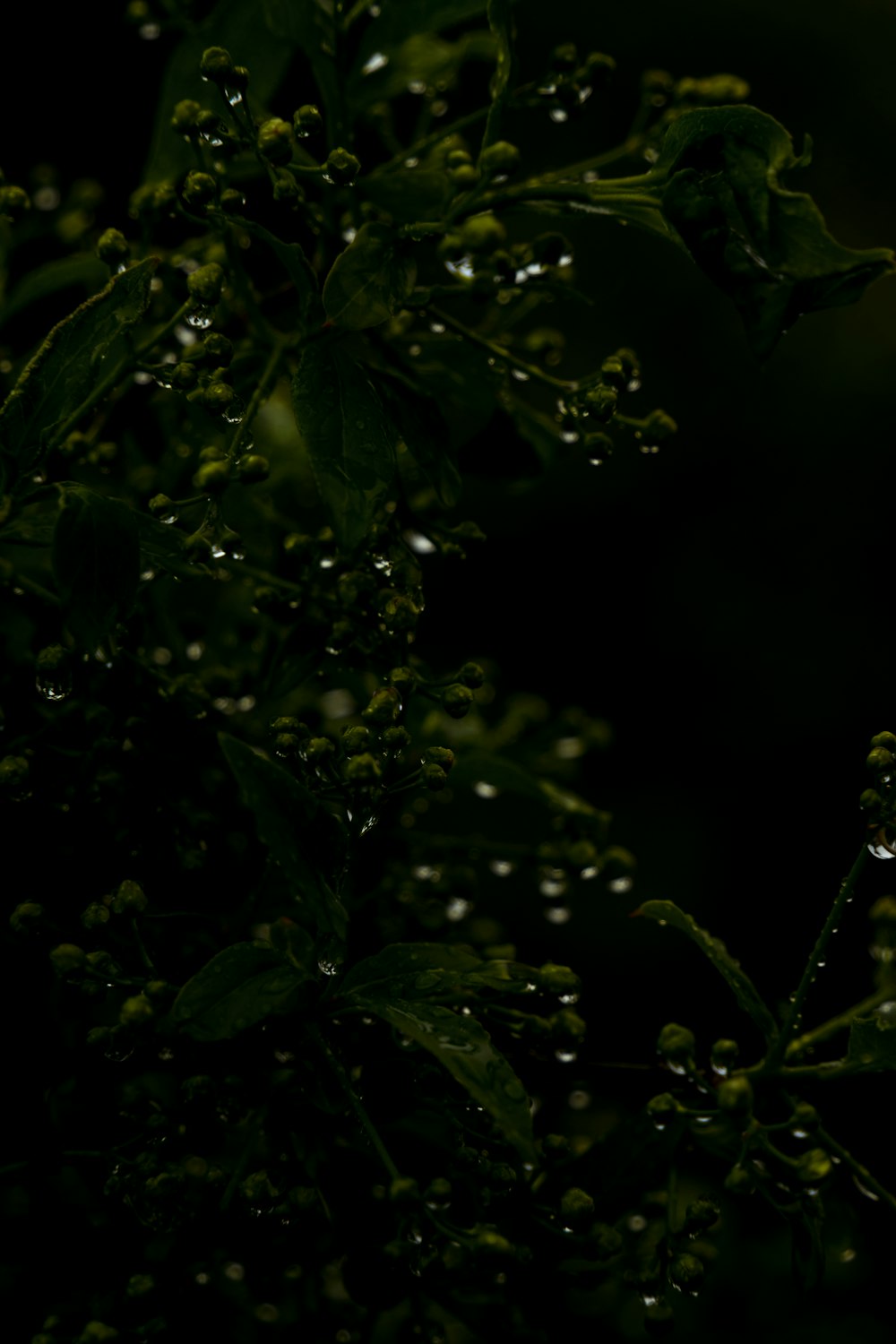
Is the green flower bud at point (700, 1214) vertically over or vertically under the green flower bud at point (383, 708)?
under

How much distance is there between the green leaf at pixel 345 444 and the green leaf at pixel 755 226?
0.17 meters

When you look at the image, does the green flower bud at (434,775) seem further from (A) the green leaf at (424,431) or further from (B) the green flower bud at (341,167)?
(B) the green flower bud at (341,167)

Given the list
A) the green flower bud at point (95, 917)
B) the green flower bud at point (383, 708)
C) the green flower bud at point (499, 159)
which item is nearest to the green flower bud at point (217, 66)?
the green flower bud at point (499, 159)

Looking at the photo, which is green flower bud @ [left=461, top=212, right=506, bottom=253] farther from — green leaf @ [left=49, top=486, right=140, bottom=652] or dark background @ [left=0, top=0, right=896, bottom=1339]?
dark background @ [left=0, top=0, right=896, bottom=1339]

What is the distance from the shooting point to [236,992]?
59 centimetres

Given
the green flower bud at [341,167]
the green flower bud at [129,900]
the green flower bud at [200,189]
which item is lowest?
the green flower bud at [129,900]

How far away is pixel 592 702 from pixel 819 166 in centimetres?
97

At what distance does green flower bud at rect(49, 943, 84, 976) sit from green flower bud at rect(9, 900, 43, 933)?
31mm

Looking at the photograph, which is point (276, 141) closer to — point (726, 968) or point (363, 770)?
point (363, 770)

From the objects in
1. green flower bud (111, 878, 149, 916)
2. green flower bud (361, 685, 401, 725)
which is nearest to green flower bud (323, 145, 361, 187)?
green flower bud (361, 685, 401, 725)

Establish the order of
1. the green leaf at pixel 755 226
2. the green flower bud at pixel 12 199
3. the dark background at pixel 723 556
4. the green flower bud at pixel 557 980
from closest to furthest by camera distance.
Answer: the green leaf at pixel 755 226, the green flower bud at pixel 557 980, the green flower bud at pixel 12 199, the dark background at pixel 723 556

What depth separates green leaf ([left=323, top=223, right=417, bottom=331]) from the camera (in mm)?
592

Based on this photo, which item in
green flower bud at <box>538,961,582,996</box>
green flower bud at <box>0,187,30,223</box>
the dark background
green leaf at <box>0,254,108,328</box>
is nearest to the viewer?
green flower bud at <box>538,961,582,996</box>

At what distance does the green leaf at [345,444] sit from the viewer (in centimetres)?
60
